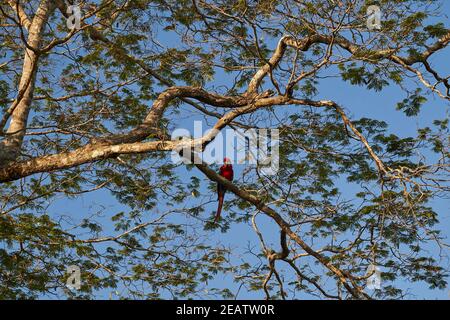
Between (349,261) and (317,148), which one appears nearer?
(349,261)

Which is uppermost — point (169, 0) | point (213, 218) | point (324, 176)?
point (169, 0)

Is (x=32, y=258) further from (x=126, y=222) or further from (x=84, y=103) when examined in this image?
(x=84, y=103)

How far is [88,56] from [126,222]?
7.76 feet

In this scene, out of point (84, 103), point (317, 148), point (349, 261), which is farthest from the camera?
point (84, 103)

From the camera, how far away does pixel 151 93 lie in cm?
873

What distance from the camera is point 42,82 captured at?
27.9 ft

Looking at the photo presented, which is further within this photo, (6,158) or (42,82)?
(42,82)

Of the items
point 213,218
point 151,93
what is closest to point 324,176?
point 213,218

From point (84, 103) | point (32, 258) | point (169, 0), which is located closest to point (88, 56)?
point (84, 103)
